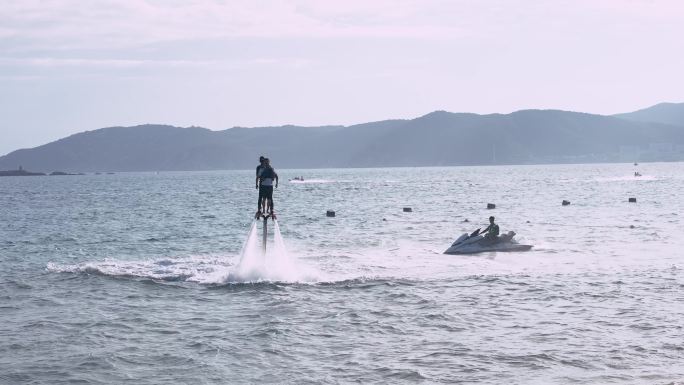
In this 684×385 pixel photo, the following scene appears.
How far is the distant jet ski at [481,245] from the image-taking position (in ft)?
123

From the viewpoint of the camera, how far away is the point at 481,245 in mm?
37812

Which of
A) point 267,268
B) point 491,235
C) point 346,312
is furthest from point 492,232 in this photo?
point 346,312

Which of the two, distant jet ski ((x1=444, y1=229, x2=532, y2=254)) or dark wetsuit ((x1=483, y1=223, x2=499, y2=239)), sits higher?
dark wetsuit ((x1=483, y1=223, x2=499, y2=239))

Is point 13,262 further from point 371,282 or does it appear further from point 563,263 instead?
point 563,263

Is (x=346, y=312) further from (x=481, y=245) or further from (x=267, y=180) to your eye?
(x=481, y=245)

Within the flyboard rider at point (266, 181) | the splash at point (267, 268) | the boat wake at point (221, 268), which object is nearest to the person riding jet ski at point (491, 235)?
the boat wake at point (221, 268)

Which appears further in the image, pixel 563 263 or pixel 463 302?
pixel 563 263

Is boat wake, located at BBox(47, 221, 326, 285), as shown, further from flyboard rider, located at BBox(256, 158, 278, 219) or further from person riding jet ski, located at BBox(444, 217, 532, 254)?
Answer: person riding jet ski, located at BBox(444, 217, 532, 254)

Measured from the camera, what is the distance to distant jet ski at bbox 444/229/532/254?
37.5 meters

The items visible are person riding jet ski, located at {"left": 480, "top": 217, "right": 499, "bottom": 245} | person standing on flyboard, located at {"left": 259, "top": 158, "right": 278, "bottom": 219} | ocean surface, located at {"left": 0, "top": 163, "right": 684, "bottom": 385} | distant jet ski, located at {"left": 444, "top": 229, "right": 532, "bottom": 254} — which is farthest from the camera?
person riding jet ski, located at {"left": 480, "top": 217, "right": 499, "bottom": 245}

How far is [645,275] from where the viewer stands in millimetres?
29172

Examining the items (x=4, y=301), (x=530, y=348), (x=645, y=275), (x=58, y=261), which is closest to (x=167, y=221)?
(x=58, y=261)

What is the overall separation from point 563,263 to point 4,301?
22.0m

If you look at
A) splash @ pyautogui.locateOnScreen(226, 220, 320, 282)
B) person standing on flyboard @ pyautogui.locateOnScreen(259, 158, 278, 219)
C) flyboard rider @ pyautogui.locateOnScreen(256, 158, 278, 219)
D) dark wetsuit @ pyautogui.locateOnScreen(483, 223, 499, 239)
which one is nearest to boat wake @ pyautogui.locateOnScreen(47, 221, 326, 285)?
splash @ pyautogui.locateOnScreen(226, 220, 320, 282)
